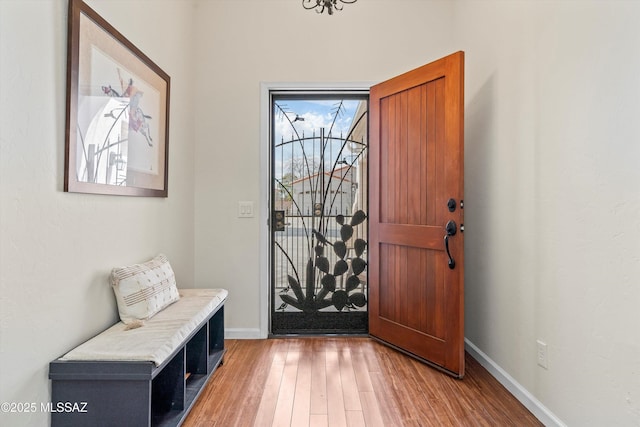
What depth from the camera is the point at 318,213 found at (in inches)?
114

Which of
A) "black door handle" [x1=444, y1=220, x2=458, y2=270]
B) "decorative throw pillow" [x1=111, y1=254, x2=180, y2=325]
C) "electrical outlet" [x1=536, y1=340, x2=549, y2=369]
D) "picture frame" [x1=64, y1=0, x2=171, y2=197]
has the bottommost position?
"electrical outlet" [x1=536, y1=340, x2=549, y2=369]

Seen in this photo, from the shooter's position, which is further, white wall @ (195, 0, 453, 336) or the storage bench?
white wall @ (195, 0, 453, 336)

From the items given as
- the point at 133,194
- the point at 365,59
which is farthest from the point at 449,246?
the point at 133,194

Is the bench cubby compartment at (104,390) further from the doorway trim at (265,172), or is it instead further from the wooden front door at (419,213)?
the wooden front door at (419,213)

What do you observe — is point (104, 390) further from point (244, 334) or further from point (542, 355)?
point (542, 355)

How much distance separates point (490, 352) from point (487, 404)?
446mm

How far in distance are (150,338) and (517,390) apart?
1967mm

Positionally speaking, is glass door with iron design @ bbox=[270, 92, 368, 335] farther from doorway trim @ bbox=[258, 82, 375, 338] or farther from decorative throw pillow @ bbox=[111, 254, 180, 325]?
decorative throw pillow @ bbox=[111, 254, 180, 325]

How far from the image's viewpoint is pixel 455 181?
6.91 ft

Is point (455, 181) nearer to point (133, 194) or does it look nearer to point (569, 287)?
point (569, 287)

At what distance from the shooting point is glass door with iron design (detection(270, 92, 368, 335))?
9.48 feet

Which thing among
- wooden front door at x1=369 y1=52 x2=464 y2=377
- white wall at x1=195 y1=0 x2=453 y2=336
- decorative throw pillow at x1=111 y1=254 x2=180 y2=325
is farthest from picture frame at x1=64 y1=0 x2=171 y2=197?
wooden front door at x1=369 y1=52 x2=464 y2=377

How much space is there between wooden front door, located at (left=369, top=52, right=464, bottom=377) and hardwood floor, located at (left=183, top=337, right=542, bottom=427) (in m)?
0.20

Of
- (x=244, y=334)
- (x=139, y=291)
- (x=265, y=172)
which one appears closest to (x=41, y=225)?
(x=139, y=291)
